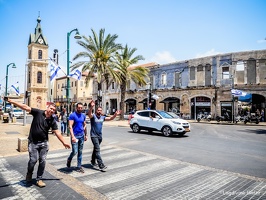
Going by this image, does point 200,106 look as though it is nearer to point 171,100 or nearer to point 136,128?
point 171,100

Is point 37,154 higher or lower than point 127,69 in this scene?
lower

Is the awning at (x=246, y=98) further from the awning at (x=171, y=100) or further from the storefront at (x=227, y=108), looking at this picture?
the awning at (x=171, y=100)

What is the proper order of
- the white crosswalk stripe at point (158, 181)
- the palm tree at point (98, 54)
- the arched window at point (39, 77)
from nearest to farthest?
the white crosswalk stripe at point (158, 181) → the palm tree at point (98, 54) → the arched window at point (39, 77)

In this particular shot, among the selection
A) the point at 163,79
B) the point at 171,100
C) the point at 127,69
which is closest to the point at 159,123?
the point at 127,69

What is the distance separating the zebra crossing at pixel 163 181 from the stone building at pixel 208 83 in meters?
18.7

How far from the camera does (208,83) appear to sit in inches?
1185

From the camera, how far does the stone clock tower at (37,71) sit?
55625mm

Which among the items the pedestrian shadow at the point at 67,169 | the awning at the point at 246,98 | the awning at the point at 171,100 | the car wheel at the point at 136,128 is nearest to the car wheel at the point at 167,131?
the car wheel at the point at 136,128

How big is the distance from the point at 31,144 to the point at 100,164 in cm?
202

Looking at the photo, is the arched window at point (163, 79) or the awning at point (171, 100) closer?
the awning at point (171, 100)

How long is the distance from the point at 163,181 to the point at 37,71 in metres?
58.9

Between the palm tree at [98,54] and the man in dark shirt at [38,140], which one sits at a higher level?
the palm tree at [98,54]

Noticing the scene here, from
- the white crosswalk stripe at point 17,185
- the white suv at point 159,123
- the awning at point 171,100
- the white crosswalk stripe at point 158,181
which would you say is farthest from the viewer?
the awning at point 171,100

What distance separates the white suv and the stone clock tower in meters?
47.5
